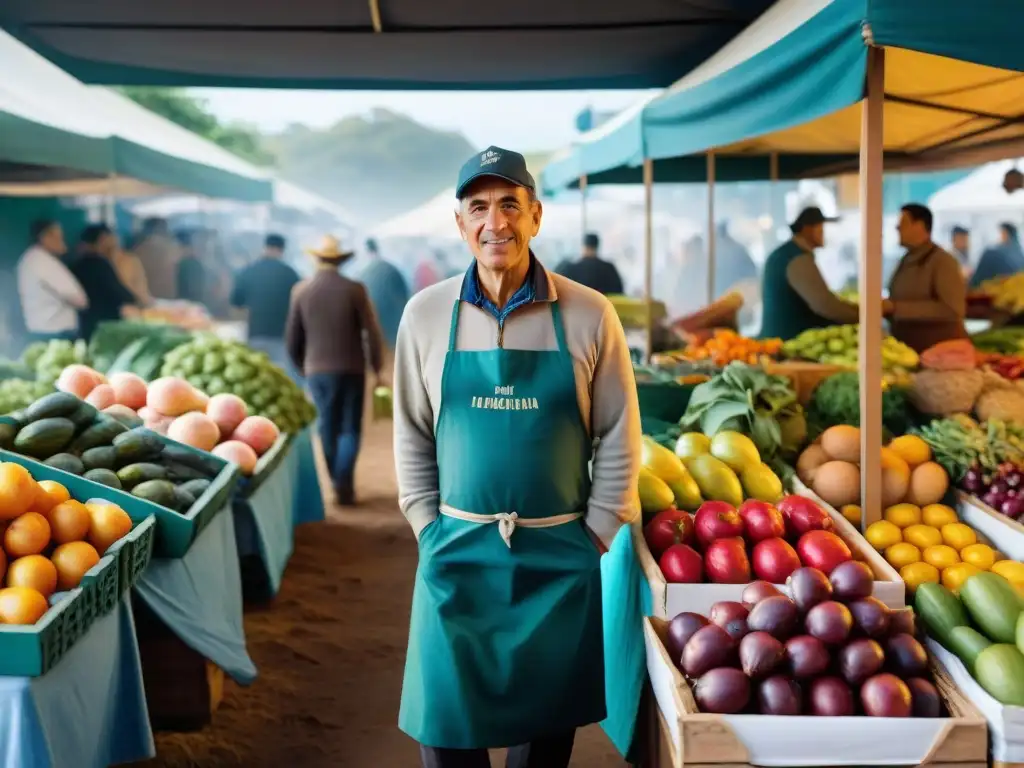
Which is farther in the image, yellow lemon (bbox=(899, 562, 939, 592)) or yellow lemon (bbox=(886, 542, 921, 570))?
yellow lemon (bbox=(886, 542, 921, 570))

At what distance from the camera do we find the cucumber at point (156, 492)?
139 inches

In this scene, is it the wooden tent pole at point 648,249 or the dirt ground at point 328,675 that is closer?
the dirt ground at point 328,675

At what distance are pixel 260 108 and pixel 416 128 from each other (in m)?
5.35

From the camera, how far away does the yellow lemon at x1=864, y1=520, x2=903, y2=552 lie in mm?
3311

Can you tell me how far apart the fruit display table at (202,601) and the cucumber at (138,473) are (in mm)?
269

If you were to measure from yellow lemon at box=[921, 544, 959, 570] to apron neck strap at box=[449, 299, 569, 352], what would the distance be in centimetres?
148

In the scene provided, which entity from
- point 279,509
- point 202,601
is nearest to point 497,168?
point 202,601

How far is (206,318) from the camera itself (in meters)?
11.8

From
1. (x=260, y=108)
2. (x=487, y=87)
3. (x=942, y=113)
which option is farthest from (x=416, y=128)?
(x=942, y=113)

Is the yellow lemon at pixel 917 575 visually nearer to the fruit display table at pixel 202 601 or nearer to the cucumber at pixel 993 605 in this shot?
the cucumber at pixel 993 605

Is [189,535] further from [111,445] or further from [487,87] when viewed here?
[487,87]

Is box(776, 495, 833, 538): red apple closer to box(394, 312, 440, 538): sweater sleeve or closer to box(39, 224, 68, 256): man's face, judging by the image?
box(394, 312, 440, 538): sweater sleeve

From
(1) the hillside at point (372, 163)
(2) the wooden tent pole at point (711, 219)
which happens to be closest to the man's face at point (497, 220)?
(2) the wooden tent pole at point (711, 219)

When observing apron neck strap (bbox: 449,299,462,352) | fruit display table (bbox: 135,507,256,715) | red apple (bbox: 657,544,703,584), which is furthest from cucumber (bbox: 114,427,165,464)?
red apple (bbox: 657,544,703,584)
